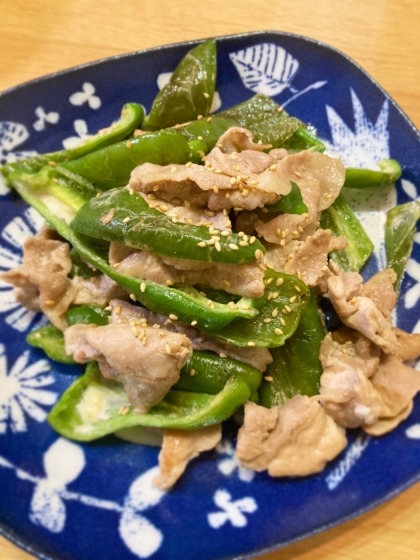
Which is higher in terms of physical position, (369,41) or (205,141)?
(369,41)

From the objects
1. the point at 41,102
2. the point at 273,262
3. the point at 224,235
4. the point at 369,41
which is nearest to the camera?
the point at 224,235

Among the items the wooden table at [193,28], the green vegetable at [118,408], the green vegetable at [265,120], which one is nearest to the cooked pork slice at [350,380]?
the green vegetable at [118,408]

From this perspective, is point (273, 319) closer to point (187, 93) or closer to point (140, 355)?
point (140, 355)

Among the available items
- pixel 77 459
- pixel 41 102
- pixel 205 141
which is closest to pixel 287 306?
pixel 205 141

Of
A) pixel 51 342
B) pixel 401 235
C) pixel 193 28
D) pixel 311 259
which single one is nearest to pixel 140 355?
pixel 51 342

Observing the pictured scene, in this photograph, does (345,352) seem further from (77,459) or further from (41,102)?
(41,102)

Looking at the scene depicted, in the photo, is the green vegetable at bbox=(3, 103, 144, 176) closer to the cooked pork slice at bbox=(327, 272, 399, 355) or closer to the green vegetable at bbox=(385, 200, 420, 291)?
the cooked pork slice at bbox=(327, 272, 399, 355)

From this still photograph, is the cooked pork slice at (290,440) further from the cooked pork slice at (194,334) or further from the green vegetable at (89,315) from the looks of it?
the green vegetable at (89,315)
